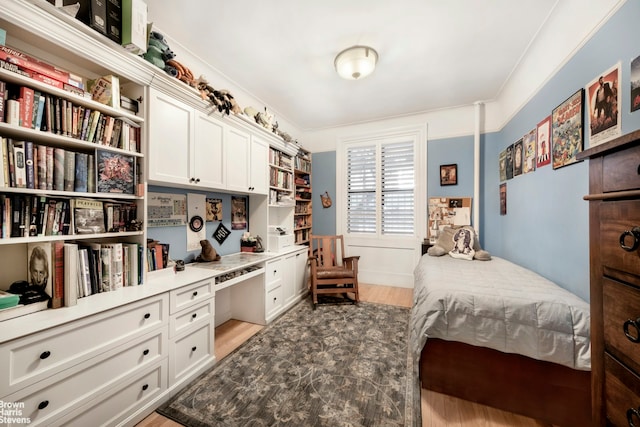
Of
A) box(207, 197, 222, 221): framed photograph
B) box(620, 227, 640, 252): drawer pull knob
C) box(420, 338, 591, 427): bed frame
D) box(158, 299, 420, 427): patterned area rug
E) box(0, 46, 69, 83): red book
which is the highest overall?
box(0, 46, 69, 83): red book

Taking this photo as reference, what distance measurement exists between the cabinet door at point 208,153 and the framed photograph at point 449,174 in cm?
306

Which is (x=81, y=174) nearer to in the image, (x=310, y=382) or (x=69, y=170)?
(x=69, y=170)

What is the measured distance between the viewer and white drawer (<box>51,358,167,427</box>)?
3.99 ft

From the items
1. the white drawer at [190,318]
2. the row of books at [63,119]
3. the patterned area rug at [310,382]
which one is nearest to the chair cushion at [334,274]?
the patterned area rug at [310,382]

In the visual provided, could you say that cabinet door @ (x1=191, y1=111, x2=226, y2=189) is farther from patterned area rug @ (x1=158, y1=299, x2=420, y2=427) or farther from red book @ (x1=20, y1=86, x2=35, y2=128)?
patterned area rug @ (x1=158, y1=299, x2=420, y2=427)

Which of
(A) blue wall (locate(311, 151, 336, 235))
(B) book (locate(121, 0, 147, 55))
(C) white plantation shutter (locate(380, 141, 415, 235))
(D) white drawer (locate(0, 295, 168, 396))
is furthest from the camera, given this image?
(A) blue wall (locate(311, 151, 336, 235))

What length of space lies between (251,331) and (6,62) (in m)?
2.47

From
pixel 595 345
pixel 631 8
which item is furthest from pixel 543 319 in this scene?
pixel 631 8

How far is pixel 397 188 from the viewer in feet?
12.9

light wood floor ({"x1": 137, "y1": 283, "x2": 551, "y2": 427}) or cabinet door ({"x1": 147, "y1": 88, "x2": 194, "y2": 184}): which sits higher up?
cabinet door ({"x1": 147, "y1": 88, "x2": 194, "y2": 184})

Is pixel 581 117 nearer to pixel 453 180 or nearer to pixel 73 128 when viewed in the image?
pixel 453 180

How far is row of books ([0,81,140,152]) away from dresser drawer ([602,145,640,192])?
2.30 metres

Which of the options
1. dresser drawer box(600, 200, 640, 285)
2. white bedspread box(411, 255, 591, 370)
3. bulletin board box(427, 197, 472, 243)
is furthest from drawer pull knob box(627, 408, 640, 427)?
bulletin board box(427, 197, 472, 243)

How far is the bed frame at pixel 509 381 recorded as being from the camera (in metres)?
1.38
